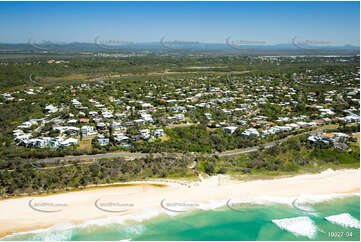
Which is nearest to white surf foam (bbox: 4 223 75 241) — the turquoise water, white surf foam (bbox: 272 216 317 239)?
the turquoise water

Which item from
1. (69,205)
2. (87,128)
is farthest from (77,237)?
(87,128)

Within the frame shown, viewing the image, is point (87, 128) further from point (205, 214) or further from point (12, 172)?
point (205, 214)

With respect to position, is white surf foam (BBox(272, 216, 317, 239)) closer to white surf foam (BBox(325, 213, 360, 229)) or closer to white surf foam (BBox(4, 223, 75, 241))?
white surf foam (BBox(325, 213, 360, 229))

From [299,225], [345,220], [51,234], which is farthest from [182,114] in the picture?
[51,234]

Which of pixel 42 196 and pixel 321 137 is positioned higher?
pixel 321 137

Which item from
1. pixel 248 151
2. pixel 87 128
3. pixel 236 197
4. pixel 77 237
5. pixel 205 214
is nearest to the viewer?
pixel 77 237
